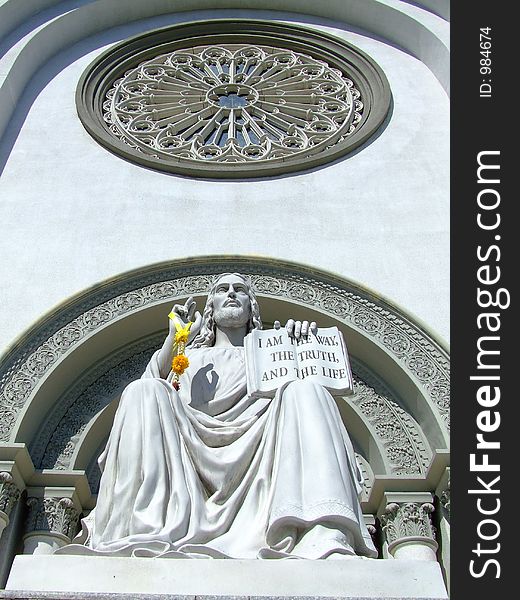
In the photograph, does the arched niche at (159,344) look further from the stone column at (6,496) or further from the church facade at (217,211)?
the stone column at (6,496)

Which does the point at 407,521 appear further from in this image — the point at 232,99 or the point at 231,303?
the point at 232,99

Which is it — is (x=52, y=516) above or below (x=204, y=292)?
below

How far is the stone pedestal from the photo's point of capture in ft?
8.14

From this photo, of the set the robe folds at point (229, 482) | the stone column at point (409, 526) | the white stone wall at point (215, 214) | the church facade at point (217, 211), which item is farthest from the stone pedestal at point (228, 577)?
the white stone wall at point (215, 214)

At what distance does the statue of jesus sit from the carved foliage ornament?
6.64 ft

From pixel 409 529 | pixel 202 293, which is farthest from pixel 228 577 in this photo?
pixel 202 293

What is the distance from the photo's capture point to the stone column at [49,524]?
4.89 meters

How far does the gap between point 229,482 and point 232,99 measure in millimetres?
6031

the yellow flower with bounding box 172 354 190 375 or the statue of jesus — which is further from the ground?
the yellow flower with bounding box 172 354 190 375

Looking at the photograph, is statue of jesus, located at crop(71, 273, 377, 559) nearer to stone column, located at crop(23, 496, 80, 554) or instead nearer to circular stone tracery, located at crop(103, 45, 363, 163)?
stone column, located at crop(23, 496, 80, 554)

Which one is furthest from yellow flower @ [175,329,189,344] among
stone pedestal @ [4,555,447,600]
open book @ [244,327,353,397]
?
stone pedestal @ [4,555,447,600]

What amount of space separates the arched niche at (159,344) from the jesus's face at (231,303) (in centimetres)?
145

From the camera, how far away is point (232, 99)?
8.55m

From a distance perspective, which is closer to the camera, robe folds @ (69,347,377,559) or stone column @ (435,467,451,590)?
robe folds @ (69,347,377,559)
